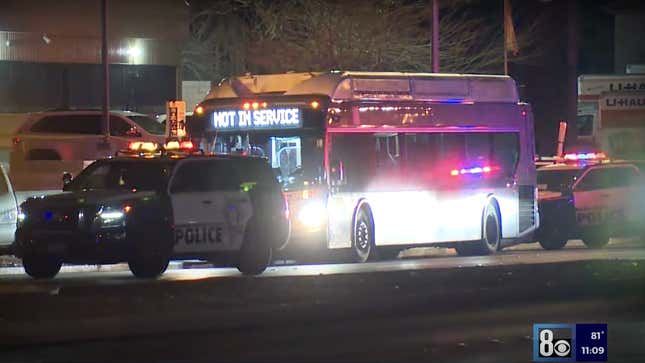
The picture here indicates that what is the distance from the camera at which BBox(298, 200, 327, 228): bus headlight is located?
68.8ft

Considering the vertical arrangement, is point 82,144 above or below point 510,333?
above

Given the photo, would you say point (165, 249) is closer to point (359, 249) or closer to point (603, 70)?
point (359, 249)

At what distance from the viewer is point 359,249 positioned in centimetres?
2219

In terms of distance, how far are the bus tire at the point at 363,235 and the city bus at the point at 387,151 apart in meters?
0.02

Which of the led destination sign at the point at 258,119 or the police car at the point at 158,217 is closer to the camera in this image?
the police car at the point at 158,217

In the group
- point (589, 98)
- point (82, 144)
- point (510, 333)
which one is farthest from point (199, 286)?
point (589, 98)

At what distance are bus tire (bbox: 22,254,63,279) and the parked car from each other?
1637 centimetres

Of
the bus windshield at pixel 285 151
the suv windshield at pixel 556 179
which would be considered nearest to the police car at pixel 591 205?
the suv windshield at pixel 556 179

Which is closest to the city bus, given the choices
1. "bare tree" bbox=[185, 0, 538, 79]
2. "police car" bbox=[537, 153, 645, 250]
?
"police car" bbox=[537, 153, 645, 250]

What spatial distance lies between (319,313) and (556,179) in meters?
14.6

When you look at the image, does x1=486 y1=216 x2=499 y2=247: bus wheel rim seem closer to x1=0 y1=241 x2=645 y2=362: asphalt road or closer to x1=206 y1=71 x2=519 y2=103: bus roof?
x1=206 y1=71 x2=519 y2=103: bus roof

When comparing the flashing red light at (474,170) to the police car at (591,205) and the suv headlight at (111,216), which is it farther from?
the suv headlight at (111,216)

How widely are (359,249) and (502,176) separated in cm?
445

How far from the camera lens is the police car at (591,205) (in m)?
27.2
